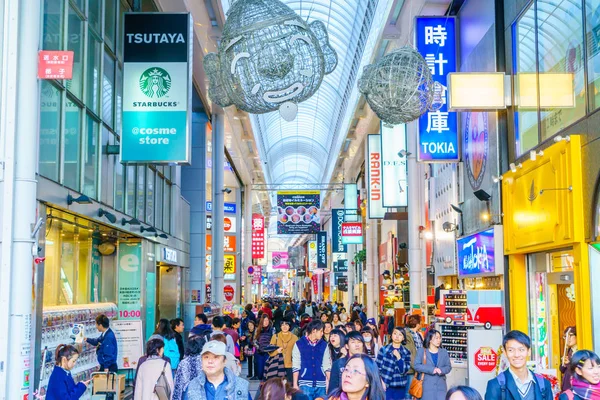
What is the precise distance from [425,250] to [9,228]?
14176mm

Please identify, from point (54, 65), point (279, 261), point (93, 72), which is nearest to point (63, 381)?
point (54, 65)

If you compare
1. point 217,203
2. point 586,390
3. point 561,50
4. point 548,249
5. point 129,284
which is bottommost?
point 586,390

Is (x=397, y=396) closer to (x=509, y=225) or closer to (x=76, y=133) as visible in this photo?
(x=509, y=225)

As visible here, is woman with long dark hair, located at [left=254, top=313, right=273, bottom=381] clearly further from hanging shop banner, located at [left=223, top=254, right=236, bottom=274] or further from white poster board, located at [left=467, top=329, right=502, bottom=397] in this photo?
hanging shop banner, located at [left=223, top=254, right=236, bottom=274]

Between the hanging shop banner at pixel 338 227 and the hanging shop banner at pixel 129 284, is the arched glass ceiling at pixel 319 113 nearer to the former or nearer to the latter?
the hanging shop banner at pixel 338 227

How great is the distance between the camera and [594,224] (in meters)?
8.33

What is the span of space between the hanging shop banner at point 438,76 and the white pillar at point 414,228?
151 inches

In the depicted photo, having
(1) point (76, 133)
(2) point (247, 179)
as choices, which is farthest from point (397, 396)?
(2) point (247, 179)

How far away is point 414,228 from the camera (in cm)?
1817

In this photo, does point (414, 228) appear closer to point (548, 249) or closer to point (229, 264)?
point (548, 249)

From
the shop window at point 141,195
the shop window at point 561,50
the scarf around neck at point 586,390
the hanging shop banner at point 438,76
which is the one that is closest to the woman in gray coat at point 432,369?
the shop window at point 561,50

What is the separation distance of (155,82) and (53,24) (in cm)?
Answer: 160

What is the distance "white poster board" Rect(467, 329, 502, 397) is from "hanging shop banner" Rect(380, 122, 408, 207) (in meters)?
9.93

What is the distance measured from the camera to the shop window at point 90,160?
10.6 m
